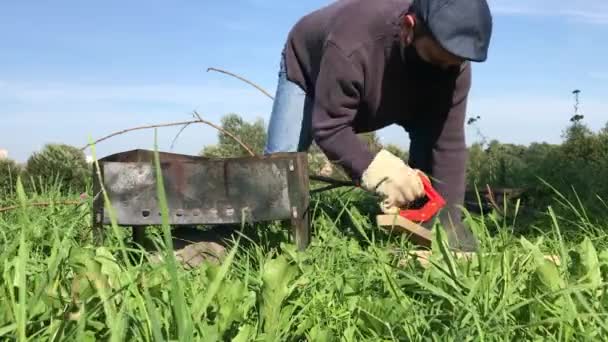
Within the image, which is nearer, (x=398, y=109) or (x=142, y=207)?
(x=142, y=207)

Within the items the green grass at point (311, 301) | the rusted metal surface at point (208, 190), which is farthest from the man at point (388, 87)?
the green grass at point (311, 301)

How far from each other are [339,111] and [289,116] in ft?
2.16

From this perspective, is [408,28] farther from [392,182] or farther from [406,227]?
[406,227]

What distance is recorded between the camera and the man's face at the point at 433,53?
2379 mm

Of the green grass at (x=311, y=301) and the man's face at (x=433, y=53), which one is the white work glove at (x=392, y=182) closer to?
the man's face at (x=433, y=53)

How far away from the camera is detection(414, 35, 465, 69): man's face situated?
238 cm

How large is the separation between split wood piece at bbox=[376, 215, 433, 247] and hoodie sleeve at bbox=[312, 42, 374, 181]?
32 cm

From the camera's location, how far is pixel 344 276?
173 cm

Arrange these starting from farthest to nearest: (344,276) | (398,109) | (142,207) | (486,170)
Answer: (486,170)
(398,109)
(142,207)
(344,276)

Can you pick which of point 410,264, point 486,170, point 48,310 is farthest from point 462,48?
point 486,170

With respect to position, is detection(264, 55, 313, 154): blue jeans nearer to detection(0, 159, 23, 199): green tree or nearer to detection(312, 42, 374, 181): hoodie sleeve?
detection(312, 42, 374, 181): hoodie sleeve

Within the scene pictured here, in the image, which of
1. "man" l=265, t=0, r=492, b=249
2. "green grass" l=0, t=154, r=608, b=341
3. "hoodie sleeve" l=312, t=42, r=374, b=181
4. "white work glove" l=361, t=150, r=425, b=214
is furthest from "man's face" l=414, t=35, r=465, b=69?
"green grass" l=0, t=154, r=608, b=341

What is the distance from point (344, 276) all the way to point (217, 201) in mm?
521

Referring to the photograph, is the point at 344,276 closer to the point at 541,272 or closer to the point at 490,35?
the point at 541,272
